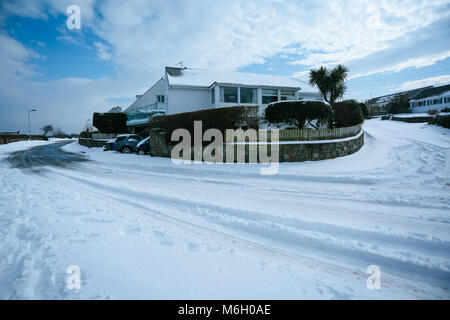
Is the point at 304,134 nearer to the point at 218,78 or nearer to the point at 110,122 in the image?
the point at 218,78

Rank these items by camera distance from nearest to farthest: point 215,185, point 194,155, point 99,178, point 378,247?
point 378,247 → point 215,185 → point 99,178 → point 194,155

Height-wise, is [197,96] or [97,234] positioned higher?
[197,96]

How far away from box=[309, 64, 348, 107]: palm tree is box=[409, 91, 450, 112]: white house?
31310mm

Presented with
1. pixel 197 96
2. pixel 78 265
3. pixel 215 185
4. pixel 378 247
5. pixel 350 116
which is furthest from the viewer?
pixel 197 96

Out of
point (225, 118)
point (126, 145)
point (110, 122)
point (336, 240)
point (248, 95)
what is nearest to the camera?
point (336, 240)

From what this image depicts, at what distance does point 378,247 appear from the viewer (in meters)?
3.05

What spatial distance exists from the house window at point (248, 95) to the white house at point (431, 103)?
126 ft

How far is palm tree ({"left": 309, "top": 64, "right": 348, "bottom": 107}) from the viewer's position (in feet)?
68.3

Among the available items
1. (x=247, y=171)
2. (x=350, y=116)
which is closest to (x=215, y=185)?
(x=247, y=171)

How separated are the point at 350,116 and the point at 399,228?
12.7m

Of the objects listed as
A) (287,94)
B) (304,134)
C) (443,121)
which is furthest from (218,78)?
(443,121)

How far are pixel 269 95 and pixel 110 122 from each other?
21.7 meters

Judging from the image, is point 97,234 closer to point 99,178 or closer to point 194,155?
point 99,178

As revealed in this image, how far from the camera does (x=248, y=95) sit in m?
21.9
